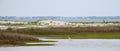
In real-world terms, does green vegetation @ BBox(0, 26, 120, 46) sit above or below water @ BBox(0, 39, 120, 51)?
above

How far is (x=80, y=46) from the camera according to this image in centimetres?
236

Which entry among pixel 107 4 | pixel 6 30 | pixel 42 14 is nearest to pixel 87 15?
pixel 107 4

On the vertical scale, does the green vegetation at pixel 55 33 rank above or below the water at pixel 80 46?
above

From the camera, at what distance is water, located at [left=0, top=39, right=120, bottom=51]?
2320 mm

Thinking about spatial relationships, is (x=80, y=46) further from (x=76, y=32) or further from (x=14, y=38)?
(x=14, y=38)

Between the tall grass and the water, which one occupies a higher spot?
the tall grass

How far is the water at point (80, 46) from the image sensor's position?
2.32 meters

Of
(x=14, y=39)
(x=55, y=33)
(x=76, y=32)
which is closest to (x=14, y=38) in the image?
(x=14, y=39)

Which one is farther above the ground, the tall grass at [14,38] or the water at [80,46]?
the tall grass at [14,38]

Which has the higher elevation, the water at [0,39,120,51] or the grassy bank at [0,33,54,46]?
the grassy bank at [0,33,54,46]

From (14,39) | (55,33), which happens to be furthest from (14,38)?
(55,33)

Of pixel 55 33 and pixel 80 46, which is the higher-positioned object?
pixel 55 33

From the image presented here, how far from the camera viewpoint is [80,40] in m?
2.37

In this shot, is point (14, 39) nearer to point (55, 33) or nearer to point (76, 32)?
Result: point (55, 33)
